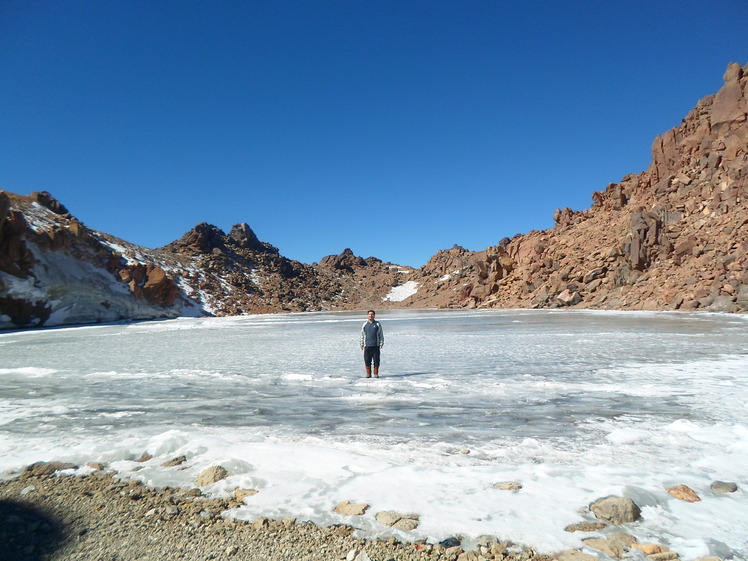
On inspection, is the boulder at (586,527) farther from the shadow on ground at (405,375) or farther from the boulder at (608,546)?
the shadow on ground at (405,375)

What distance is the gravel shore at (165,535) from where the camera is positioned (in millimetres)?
2633

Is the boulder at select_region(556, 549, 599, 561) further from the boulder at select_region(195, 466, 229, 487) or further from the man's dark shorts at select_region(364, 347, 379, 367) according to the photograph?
the man's dark shorts at select_region(364, 347, 379, 367)

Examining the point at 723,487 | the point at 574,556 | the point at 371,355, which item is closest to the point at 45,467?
the point at 574,556

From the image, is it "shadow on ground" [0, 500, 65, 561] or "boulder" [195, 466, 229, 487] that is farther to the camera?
"boulder" [195, 466, 229, 487]

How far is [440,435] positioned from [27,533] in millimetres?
3805

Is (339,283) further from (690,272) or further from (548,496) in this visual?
(548,496)

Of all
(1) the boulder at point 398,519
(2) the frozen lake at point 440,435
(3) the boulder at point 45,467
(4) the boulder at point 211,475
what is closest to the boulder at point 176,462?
(2) the frozen lake at point 440,435

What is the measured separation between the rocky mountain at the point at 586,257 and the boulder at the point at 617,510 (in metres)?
29.6

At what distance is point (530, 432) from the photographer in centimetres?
500

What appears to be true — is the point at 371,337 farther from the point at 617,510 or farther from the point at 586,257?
the point at 586,257

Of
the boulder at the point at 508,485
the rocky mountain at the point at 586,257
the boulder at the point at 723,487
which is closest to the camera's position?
the boulder at the point at 723,487

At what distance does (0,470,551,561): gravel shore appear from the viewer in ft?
8.64

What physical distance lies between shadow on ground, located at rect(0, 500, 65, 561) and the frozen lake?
80cm

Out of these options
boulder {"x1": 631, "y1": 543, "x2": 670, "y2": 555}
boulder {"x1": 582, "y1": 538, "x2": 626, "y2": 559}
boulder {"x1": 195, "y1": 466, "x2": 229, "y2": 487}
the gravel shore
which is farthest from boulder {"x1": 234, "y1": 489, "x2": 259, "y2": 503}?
boulder {"x1": 631, "y1": 543, "x2": 670, "y2": 555}
